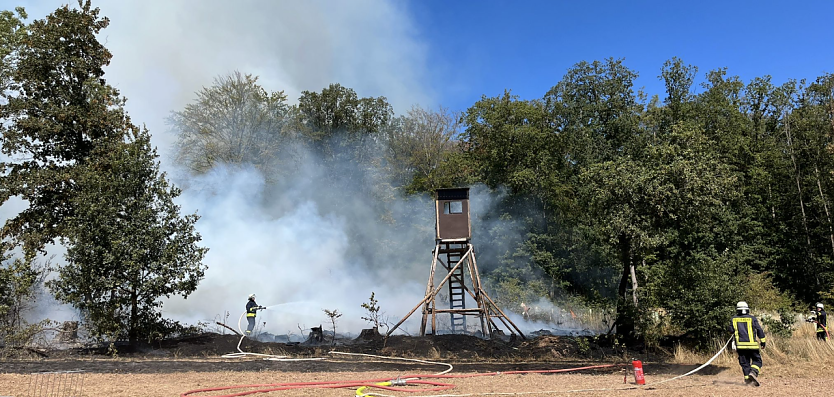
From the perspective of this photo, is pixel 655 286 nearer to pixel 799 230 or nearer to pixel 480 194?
pixel 480 194

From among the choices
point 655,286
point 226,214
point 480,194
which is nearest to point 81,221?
point 226,214

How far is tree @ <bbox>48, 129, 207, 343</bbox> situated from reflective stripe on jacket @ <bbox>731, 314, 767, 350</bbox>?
52.5 feet

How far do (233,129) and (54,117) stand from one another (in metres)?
23.1

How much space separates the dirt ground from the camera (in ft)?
36.9

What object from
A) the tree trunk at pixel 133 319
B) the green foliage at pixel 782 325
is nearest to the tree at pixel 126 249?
the tree trunk at pixel 133 319

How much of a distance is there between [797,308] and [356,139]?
33.0m

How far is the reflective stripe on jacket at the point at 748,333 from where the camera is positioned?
1253cm

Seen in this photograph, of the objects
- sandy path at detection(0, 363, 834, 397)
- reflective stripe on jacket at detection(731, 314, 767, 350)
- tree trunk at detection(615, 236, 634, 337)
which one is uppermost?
tree trunk at detection(615, 236, 634, 337)

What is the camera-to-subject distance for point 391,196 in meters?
45.0

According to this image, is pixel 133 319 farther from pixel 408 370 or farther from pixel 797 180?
pixel 797 180

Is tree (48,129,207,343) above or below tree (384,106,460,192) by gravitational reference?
below

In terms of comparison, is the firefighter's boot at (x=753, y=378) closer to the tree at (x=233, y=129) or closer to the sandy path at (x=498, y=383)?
the sandy path at (x=498, y=383)

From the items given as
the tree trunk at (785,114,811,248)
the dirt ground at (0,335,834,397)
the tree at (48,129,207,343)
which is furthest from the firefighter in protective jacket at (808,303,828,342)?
the tree at (48,129,207,343)

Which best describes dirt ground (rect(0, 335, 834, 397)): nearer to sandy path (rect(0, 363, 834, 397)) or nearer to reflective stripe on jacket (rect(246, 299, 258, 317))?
sandy path (rect(0, 363, 834, 397))
